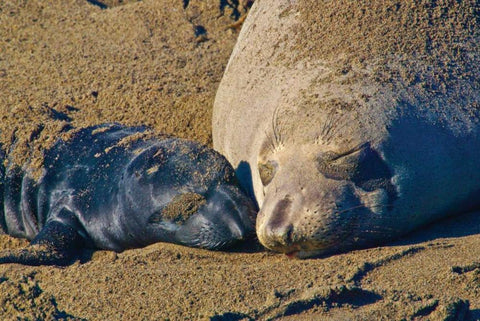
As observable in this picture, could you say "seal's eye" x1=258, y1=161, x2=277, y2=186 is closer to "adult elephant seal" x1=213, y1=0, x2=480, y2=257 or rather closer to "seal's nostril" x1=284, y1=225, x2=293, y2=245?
"adult elephant seal" x1=213, y1=0, x2=480, y2=257

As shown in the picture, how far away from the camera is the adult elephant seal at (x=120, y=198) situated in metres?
4.14

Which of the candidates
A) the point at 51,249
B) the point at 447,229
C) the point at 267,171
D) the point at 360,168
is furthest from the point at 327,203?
the point at 51,249

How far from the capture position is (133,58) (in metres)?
6.67

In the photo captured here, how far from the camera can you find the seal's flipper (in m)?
4.05

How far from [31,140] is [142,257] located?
62.1 inches

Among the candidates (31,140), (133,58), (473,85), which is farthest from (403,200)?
(133,58)

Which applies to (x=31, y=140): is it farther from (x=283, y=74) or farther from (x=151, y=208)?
(x=283, y=74)

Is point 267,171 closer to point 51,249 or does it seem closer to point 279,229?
point 279,229

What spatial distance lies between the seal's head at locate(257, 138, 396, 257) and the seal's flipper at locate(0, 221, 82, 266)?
115cm

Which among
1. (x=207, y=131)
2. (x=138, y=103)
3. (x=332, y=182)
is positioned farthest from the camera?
(x=138, y=103)

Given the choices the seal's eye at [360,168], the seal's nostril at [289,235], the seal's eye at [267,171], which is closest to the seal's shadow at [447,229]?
the seal's eye at [360,168]

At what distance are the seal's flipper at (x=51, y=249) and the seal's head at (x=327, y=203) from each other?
115cm

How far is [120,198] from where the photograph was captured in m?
4.45

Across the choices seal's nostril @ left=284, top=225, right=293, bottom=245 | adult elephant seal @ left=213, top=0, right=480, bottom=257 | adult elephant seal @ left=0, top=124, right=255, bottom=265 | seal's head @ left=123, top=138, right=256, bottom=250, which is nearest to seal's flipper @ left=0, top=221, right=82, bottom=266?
adult elephant seal @ left=0, top=124, right=255, bottom=265
